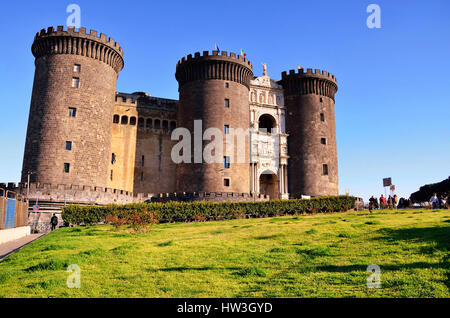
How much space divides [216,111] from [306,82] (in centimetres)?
1272

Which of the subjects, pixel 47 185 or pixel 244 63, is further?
pixel 244 63

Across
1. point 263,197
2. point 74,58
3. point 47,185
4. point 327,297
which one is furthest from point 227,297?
point 74,58

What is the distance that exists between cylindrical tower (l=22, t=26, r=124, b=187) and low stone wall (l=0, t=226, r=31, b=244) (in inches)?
351

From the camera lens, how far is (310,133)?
4244 centimetres

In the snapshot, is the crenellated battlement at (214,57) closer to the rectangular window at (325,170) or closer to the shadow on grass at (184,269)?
the rectangular window at (325,170)

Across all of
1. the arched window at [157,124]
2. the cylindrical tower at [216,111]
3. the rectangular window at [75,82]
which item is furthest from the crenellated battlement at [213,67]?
the rectangular window at [75,82]

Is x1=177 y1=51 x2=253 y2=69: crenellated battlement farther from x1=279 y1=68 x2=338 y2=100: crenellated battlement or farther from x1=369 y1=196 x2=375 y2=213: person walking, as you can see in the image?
x1=369 y1=196 x2=375 y2=213: person walking

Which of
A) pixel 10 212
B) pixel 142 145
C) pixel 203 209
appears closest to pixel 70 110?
pixel 142 145

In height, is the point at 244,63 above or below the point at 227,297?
above

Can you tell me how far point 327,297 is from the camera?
6.32 metres

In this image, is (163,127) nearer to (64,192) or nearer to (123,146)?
(123,146)
